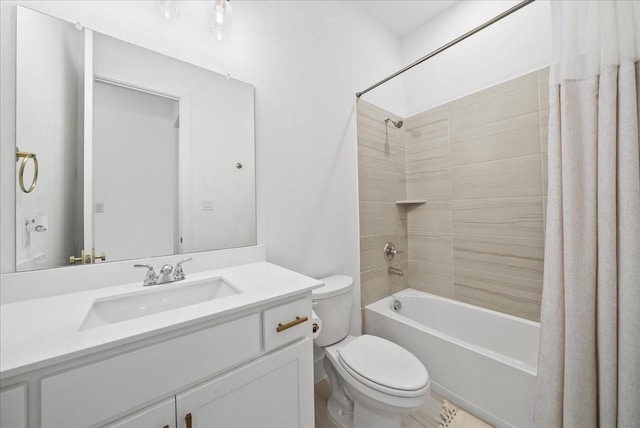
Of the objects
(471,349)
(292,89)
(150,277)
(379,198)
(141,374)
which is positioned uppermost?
(292,89)

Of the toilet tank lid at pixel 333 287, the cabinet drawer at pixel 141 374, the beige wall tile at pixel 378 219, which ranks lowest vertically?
the toilet tank lid at pixel 333 287

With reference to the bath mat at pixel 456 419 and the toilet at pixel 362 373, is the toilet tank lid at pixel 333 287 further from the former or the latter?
the bath mat at pixel 456 419

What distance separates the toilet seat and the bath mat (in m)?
0.47

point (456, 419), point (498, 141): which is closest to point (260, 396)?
point (456, 419)

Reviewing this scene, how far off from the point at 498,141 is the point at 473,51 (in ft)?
2.51

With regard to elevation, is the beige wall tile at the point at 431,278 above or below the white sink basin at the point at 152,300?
below

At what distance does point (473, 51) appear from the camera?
1829 mm

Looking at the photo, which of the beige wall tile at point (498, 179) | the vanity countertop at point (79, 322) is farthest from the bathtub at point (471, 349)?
the vanity countertop at point (79, 322)

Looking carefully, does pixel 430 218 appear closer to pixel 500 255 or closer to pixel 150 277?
pixel 500 255

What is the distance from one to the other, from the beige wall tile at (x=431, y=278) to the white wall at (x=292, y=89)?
2.25 feet

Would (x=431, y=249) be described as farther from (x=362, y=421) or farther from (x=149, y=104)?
(x=149, y=104)

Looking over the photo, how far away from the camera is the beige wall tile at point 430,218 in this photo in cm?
195

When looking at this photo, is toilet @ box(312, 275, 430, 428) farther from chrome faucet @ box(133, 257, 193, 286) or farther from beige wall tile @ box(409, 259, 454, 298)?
beige wall tile @ box(409, 259, 454, 298)

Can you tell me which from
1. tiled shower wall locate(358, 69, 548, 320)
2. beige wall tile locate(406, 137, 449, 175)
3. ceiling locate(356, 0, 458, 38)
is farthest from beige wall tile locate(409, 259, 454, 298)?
ceiling locate(356, 0, 458, 38)
